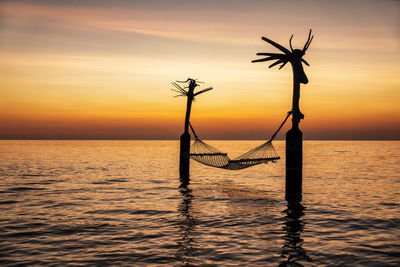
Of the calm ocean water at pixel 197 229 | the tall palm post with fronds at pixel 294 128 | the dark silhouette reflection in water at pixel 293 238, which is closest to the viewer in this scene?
the dark silhouette reflection in water at pixel 293 238

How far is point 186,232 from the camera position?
37.0 feet

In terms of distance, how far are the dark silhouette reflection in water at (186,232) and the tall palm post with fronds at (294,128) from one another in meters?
4.67

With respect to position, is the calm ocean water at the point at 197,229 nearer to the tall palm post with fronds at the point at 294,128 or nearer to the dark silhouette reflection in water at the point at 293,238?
the dark silhouette reflection in water at the point at 293,238

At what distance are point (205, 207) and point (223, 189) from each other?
7.00 meters

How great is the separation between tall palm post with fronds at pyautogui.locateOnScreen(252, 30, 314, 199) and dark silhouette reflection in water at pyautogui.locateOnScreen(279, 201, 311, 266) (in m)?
0.83

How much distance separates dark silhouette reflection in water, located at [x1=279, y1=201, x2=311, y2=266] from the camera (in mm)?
8672

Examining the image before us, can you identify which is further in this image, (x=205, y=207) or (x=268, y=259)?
(x=205, y=207)

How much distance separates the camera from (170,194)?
66.5 feet

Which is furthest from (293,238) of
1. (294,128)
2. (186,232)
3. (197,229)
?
(294,128)

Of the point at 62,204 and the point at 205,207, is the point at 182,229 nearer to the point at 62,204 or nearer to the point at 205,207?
the point at 205,207

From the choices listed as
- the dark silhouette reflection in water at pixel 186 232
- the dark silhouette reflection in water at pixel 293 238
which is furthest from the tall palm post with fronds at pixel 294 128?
the dark silhouette reflection in water at pixel 186 232

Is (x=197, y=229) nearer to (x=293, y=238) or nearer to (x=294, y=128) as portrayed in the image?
(x=293, y=238)

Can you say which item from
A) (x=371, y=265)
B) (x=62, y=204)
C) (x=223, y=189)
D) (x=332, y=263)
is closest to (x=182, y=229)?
(x=332, y=263)

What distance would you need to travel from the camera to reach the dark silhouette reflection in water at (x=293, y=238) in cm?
867
